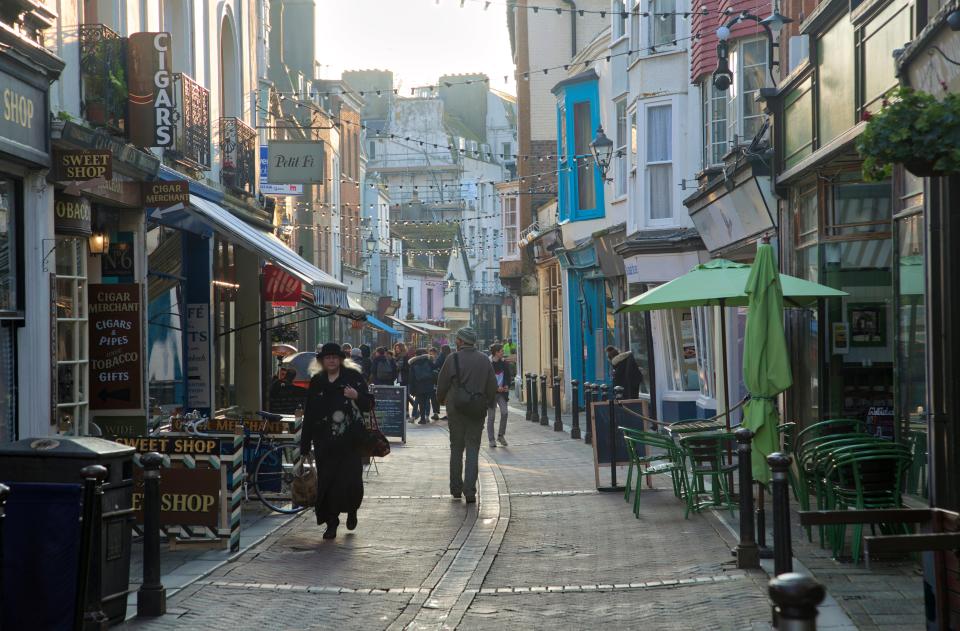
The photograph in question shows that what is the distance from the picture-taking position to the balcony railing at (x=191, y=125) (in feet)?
51.6

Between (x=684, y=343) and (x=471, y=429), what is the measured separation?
1064 centimetres

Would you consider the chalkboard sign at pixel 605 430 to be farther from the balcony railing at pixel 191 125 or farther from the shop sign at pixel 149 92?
the balcony railing at pixel 191 125

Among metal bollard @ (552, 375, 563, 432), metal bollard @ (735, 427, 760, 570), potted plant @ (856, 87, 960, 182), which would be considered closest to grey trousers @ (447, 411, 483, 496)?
metal bollard @ (735, 427, 760, 570)

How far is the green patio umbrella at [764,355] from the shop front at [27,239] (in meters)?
6.02

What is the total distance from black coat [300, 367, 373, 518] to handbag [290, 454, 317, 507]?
54 centimetres

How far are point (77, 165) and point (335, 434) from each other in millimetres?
3276

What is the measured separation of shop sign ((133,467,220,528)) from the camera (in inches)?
401

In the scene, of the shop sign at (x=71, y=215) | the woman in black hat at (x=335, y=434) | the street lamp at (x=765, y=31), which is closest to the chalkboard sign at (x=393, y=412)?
the street lamp at (x=765, y=31)

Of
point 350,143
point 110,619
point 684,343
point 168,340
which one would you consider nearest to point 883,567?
point 110,619

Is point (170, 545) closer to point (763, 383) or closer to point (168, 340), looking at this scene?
point (763, 383)

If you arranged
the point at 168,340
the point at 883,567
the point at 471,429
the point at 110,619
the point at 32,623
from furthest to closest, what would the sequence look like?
the point at 168,340 < the point at 471,429 < the point at 883,567 < the point at 110,619 < the point at 32,623

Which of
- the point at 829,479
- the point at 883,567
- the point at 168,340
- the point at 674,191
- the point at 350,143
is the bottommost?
the point at 883,567

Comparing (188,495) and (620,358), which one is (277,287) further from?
(188,495)

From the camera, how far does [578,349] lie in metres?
33.8
